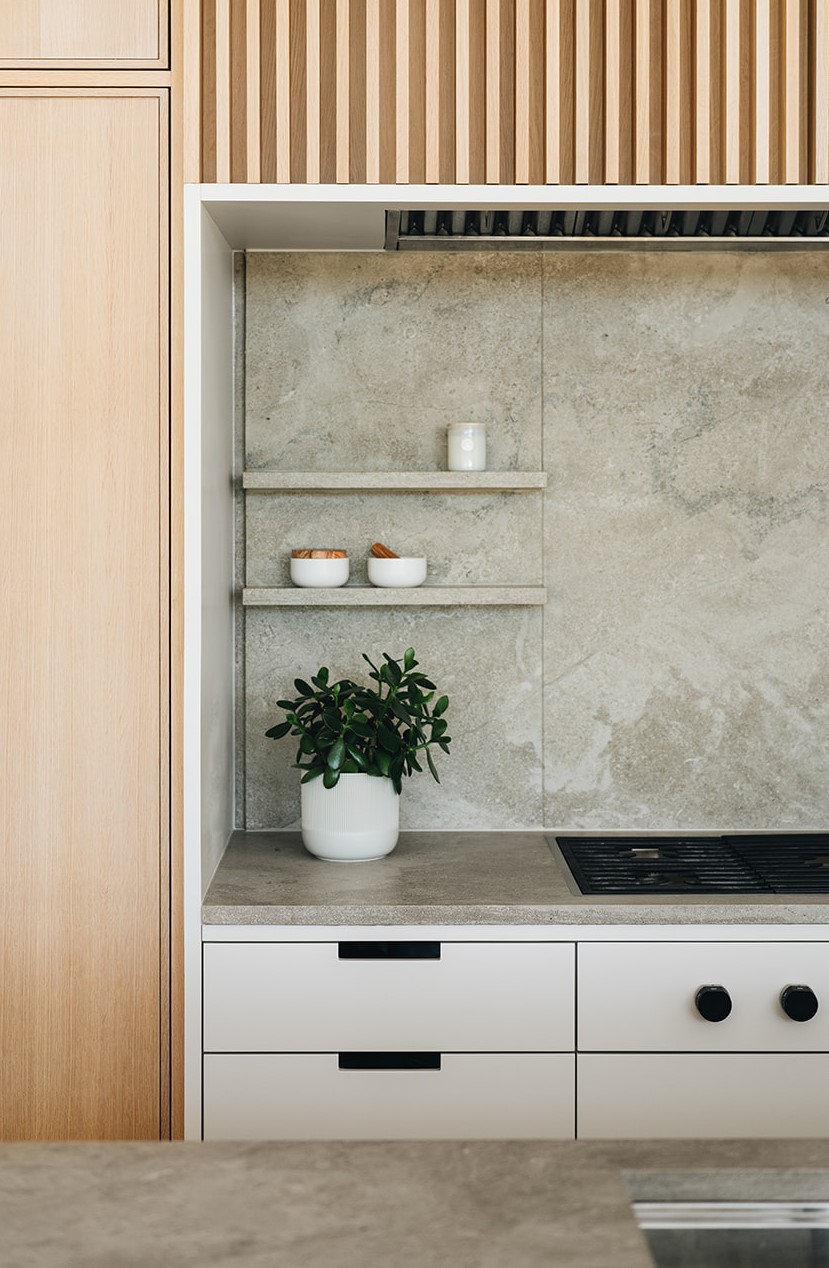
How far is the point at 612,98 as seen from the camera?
7.20 ft

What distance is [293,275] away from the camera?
2637 mm

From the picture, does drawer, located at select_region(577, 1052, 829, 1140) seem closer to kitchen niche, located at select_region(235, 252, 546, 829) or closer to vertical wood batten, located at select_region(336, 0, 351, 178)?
kitchen niche, located at select_region(235, 252, 546, 829)

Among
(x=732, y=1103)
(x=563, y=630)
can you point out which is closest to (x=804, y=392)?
(x=563, y=630)

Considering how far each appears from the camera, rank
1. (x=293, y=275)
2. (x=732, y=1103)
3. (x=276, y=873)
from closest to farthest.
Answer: (x=732, y=1103), (x=276, y=873), (x=293, y=275)

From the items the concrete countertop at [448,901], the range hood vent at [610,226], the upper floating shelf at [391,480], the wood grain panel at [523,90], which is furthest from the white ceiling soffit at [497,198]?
the concrete countertop at [448,901]

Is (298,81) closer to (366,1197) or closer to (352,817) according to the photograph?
(352,817)

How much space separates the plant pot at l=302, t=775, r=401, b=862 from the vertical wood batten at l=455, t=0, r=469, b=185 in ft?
3.74

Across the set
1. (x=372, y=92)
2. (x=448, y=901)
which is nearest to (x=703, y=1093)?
(x=448, y=901)

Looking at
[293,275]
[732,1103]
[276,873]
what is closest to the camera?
[732,1103]

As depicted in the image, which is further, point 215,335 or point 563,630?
point 563,630

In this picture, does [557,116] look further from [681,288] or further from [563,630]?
[563,630]

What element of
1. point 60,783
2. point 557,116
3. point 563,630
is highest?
point 557,116

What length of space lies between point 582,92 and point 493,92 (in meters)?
0.16

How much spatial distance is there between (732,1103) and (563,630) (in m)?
1.04
